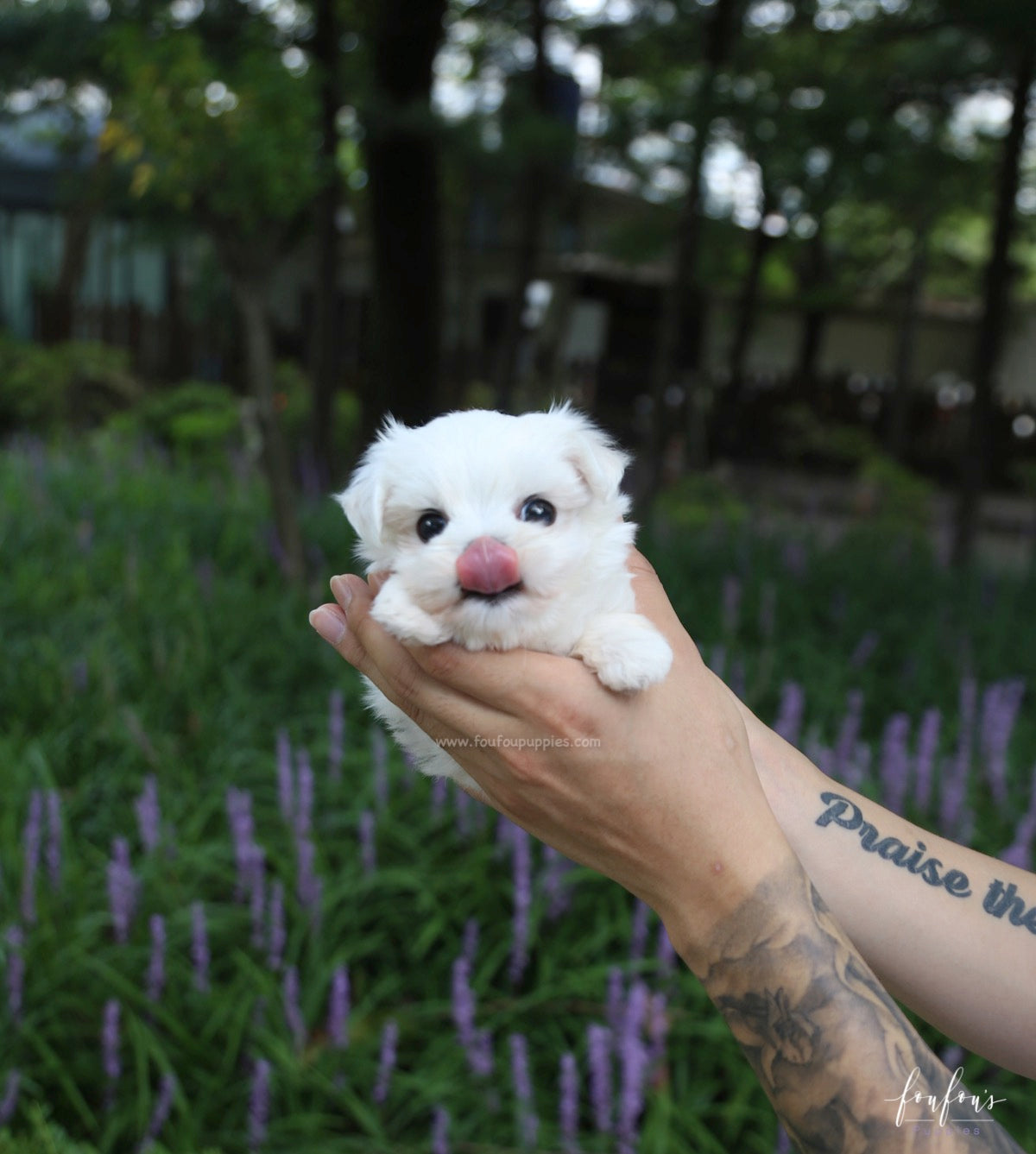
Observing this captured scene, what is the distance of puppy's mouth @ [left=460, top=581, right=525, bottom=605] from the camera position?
4.64ft

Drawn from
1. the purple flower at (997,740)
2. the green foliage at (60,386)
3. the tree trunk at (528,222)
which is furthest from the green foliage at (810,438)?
the purple flower at (997,740)

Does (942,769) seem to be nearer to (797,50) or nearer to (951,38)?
(951,38)

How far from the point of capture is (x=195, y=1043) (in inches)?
111

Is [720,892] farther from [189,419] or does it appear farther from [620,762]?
[189,419]

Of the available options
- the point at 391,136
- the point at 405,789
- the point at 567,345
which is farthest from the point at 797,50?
the point at 567,345

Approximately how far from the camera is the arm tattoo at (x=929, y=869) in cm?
178

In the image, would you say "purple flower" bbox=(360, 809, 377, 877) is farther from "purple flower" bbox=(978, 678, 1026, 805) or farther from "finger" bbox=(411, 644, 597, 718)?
"purple flower" bbox=(978, 678, 1026, 805)

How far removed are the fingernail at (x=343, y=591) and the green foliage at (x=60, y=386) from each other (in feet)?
35.1

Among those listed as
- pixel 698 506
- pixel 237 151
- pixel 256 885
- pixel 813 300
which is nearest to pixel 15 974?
pixel 256 885

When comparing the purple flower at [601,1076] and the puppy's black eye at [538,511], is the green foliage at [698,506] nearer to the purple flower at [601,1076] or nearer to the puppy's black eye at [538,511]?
the purple flower at [601,1076]

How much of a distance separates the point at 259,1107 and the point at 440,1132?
0.47 metres

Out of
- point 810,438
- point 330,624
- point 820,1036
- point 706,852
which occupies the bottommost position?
point 820,1036

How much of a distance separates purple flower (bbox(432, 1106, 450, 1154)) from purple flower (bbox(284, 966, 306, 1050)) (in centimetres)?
42

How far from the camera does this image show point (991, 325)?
7.32 m
